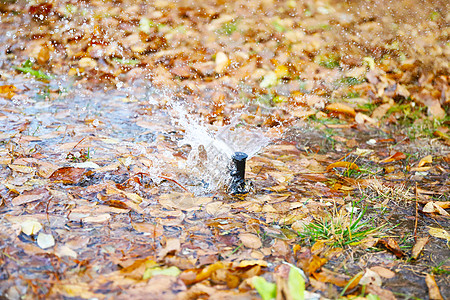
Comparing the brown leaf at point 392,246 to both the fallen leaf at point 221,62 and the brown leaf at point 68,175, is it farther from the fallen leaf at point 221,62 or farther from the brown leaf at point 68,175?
the fallen leaf at point 221,62

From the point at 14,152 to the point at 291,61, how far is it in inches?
112

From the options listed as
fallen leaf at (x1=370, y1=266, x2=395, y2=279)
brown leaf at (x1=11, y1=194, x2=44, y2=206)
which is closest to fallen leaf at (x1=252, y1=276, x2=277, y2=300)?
fallen leaf at (x1=370, y1=266, x2=395, y2=279)

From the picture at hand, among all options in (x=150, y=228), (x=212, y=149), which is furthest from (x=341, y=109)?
(x=150, y=228)

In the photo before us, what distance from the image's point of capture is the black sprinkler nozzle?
1981 millimetres

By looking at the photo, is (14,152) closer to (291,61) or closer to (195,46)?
(195,46)

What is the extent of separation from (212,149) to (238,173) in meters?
0.34

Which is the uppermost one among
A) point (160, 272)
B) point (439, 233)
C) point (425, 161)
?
point (160, 272)

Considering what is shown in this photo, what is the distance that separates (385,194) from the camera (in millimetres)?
2203

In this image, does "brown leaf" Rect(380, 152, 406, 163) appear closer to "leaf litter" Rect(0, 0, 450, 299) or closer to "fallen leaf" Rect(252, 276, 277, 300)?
"leaf litter" Rect(0, 0, 450, 299)

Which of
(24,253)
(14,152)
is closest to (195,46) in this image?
(14,152)

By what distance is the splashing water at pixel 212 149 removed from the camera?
217 cm

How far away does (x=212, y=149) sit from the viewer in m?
2.32

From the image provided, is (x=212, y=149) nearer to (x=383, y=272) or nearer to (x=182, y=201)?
(x=182, y=201)

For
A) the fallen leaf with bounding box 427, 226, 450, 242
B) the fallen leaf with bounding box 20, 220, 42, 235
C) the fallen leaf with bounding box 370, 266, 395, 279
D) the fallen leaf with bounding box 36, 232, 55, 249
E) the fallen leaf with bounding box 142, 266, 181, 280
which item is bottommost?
the fallen leaf with bounding box 427, 226, 450, 242
